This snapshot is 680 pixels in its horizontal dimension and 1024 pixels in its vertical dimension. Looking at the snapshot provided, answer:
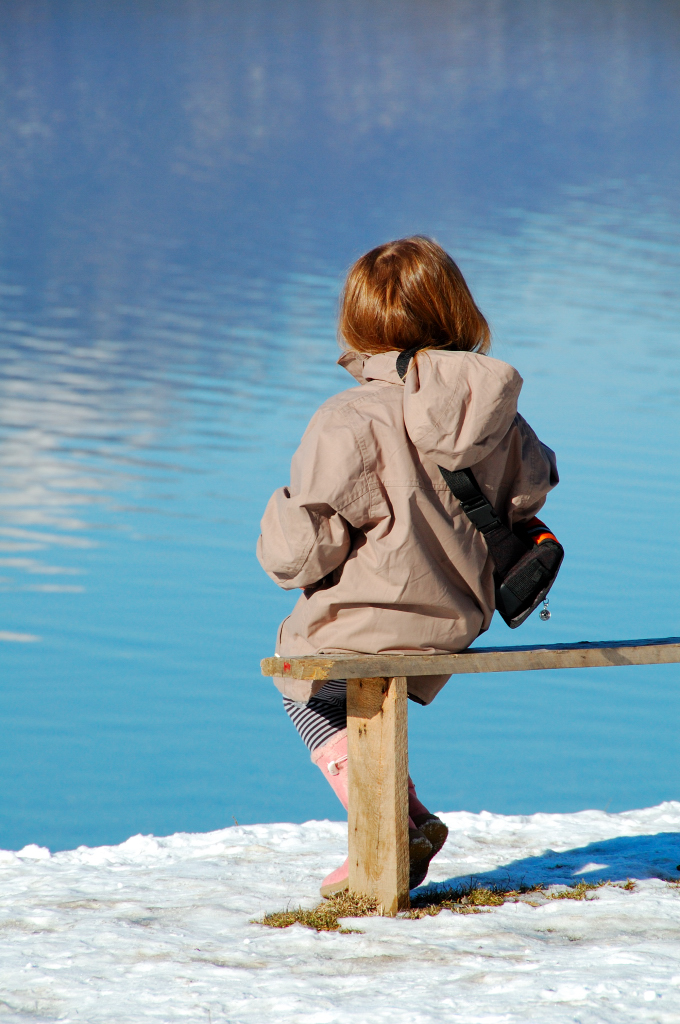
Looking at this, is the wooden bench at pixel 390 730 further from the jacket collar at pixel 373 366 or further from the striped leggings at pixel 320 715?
the jacket collar at pixel 373 366

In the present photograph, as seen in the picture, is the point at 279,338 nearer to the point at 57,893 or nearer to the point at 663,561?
the point at 663,561

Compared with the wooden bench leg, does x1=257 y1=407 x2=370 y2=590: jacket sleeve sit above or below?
above

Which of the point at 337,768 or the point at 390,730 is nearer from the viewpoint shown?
the point at 390,730

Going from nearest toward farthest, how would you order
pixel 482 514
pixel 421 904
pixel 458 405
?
pixel 458 405 → pixel 482 514 → pixel 421 904

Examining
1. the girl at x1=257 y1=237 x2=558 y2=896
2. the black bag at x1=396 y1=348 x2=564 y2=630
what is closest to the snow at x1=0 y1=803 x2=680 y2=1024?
the girl at x1=257 y1=237 x2=558 y2=896

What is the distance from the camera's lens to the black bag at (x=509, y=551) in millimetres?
2787

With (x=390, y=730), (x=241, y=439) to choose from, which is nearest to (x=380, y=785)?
(x=390, y=730)

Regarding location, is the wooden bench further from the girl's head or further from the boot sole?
the girl's head

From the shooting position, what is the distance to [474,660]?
9.21 ft

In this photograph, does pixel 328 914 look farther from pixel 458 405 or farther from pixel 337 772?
pixel 458 405

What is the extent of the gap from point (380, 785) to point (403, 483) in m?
0.68

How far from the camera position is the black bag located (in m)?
2.79

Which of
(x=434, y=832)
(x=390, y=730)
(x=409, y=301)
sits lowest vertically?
(x=434, y=832)

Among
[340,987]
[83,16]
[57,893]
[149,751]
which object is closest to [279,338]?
[149,751]
